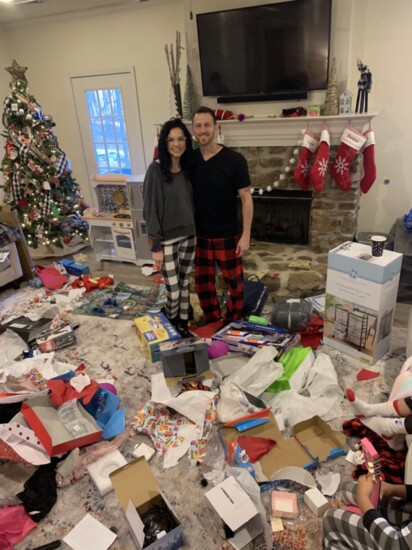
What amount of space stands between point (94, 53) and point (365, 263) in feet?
12.2

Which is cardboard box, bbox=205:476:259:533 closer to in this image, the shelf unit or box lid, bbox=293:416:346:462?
box lid, bbox=293:416:346:462

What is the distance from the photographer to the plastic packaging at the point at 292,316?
2598mm

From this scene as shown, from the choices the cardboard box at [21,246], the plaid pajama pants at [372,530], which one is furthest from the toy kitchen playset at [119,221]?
the plaid pajama pants at [372,530]

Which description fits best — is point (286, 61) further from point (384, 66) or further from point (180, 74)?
point (180, 74)

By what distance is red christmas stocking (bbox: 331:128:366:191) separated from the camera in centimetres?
305

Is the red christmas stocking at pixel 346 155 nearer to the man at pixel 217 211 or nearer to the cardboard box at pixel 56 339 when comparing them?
the man at pixel 217 211

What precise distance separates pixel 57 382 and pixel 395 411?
5.28 feet

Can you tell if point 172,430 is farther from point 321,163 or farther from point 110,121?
point 110,121

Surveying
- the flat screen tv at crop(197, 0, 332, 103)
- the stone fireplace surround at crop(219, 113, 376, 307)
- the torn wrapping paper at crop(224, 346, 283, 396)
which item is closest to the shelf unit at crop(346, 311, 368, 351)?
the torn wrapping paper at crop(224, 346, 283, 396)

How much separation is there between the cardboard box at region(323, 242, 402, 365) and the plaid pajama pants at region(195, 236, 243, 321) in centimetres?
58

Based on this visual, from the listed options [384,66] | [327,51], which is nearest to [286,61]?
[327,51]

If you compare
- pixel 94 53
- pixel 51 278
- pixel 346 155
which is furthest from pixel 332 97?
pixel 51 278

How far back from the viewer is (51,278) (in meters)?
3.61

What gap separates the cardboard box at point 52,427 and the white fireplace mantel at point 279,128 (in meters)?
2.56
